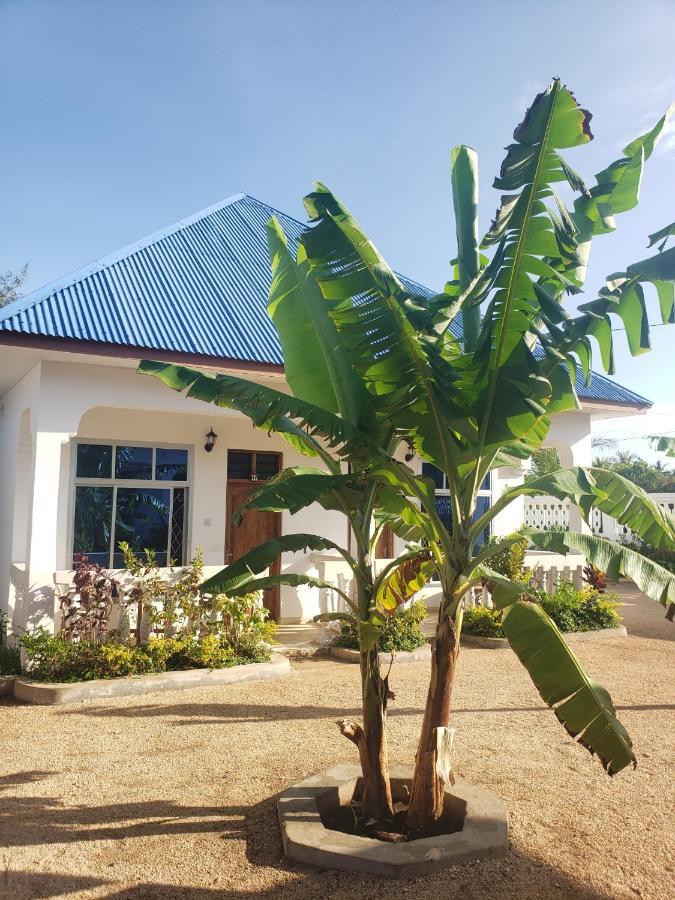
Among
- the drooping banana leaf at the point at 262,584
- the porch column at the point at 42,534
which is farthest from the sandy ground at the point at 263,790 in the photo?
the drooping banana leaf at the point at 262,584

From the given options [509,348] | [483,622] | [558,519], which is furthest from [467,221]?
[558,519]

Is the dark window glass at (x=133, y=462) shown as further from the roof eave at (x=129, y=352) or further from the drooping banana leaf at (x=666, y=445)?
the drooping banana leaf at (x=666, y=445)

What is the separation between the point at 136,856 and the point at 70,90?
1033cm

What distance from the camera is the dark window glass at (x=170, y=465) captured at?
421 inches

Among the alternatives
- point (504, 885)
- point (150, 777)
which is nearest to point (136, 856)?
point (150, 777)

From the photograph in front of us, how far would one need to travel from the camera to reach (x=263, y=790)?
14.3 feet

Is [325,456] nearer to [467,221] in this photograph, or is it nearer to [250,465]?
[467,221]

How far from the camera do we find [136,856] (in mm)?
3486

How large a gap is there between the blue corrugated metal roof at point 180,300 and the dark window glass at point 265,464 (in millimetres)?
2438

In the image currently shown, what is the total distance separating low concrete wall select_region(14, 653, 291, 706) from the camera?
646cm

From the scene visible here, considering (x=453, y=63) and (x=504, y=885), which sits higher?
(x=453, y=63)

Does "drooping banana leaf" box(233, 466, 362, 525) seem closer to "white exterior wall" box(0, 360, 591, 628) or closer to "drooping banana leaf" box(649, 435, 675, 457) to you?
"drooping banana leaf" box(649, 435, 675, 457)

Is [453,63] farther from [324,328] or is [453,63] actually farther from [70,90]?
[70,90]

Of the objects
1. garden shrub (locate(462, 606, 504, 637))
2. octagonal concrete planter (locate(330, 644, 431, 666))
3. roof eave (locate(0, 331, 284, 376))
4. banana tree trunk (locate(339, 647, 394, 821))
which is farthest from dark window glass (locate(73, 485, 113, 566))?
banana tree trunk (locate(339, 647, 394, 821))
